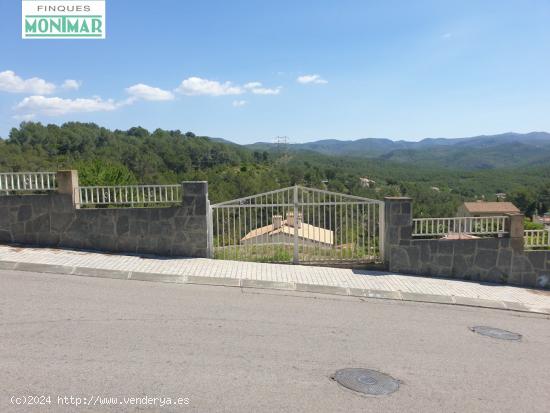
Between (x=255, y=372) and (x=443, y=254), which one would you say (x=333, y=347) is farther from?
(x=443, y=254)

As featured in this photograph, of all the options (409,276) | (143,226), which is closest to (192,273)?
(143,226)

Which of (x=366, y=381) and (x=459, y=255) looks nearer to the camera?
(x=366, y=381)

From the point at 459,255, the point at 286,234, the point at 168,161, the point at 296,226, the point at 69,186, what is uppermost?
the point at 168,161

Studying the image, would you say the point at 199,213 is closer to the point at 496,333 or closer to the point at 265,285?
the point at 265,285

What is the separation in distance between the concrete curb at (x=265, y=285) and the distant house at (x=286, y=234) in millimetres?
1594

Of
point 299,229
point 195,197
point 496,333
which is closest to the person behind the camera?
point 496,333

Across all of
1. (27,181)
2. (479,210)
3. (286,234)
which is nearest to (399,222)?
(286,234)

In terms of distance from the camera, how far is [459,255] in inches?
363

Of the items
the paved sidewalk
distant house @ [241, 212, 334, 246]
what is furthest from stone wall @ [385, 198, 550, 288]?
distant house @ [241, 212, 334, 246]

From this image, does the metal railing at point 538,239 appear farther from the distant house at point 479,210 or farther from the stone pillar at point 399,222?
the stone pillar at point 399,222

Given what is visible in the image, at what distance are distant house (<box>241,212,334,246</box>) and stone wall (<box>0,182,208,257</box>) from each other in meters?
1.03

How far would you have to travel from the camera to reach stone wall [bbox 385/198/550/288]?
30.0 ft

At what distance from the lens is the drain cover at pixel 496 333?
610 cm

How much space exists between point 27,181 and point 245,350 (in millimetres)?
6700
